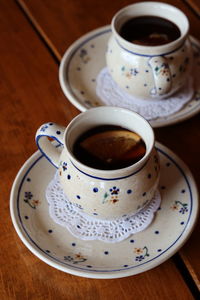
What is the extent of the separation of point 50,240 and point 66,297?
0.31 feet

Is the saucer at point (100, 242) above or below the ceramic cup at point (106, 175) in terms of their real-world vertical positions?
below

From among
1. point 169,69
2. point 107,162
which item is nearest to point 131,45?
point 169,69

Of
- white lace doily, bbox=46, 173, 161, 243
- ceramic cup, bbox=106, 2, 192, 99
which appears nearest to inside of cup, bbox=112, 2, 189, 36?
ceramic cup, bbox=106, 2, 192, 99

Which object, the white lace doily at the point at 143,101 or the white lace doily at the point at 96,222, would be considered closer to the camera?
the white lace doily at the point at 96,222

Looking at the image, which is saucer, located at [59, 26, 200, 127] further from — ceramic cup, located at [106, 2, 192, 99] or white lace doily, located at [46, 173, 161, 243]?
white lace doily, located at [46, 173, 161, 243]

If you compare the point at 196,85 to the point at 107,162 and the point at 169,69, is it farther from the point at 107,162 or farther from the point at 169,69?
the point at 107,162

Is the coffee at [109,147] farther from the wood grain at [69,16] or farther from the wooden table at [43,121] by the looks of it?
the wood grain at [69,16]

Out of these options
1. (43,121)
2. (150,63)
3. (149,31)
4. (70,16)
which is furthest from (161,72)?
(70,16)

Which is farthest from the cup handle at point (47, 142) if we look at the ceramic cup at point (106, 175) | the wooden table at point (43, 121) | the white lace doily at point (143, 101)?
the white lace doily at point (143, 101)

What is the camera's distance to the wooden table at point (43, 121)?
76cm

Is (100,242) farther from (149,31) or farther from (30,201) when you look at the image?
(149,31)

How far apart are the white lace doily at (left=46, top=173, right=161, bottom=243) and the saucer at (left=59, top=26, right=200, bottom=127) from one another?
213 mm

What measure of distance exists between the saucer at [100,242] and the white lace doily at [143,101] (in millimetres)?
134

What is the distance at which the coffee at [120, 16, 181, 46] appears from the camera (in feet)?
3.31
